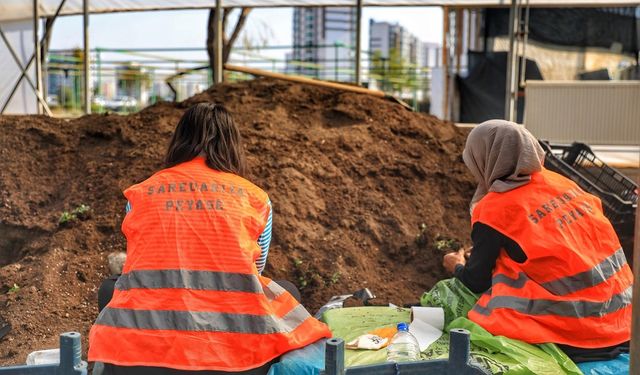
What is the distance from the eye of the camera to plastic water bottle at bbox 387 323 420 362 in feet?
9.22

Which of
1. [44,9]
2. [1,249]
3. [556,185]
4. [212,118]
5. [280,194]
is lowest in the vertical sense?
[1,249]

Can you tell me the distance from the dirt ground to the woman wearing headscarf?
5.62ft

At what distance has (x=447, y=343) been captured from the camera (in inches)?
125

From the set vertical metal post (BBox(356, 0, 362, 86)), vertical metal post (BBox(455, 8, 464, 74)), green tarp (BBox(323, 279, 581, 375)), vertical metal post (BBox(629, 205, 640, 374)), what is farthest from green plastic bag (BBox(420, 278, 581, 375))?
vertical metal post (BBox(455, 8, 464, 74))

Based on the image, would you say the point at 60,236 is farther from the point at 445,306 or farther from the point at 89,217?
the point at 445,306

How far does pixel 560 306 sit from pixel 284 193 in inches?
106

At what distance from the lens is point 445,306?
3.42 meters

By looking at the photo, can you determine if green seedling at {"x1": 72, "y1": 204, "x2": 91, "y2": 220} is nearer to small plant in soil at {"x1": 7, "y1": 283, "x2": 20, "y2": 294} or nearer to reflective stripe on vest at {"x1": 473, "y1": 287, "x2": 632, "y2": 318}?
small plant in soil at {"x1": 7, "y1": 283, "x2": 20, "y2": 294}

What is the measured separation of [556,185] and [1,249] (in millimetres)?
4003

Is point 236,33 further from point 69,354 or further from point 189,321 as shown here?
point 69,354

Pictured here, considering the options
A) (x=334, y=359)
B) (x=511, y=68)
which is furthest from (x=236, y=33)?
(x=334, y=359)

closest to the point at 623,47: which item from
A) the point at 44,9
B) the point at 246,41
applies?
the point at 246,41

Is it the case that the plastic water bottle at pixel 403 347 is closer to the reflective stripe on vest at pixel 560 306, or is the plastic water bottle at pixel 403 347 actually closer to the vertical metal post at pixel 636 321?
the reflective stripe on vest at pixel 560 306

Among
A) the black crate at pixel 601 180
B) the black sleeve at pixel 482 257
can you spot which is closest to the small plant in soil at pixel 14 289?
the black sleeve at pixel 482 257
